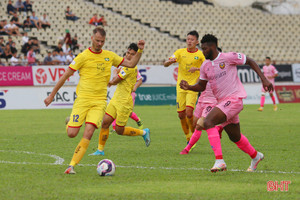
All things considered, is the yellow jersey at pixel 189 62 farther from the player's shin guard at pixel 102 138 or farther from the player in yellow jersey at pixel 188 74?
the player's shin guard at pixel 102 138

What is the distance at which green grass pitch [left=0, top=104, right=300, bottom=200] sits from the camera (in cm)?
721

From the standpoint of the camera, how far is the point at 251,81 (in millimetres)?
32969

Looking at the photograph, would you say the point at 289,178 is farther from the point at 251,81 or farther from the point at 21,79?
the point at 251,81

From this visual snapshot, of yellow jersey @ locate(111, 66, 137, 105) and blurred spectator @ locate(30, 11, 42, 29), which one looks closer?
yellow jersey @ locate(111, 66, 137, 105)

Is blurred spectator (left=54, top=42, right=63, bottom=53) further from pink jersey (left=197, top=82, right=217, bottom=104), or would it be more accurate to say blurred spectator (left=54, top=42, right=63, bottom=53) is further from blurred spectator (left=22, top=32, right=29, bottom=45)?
pink jersey (left=197, top=82, right=217, bottom=104)

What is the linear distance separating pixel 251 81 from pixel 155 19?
10352 mm

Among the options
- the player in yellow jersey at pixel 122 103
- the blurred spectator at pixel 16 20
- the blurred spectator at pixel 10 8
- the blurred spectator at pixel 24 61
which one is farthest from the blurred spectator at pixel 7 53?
the player in yellow jersey at pixel 122 103

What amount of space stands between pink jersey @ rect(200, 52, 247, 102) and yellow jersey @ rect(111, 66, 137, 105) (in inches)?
142

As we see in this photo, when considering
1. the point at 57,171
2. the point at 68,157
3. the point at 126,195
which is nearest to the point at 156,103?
the point at 68,157

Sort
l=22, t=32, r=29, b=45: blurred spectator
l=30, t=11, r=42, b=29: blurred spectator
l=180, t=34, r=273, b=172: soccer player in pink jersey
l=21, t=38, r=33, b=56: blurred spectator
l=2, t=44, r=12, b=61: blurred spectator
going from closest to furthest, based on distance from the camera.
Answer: l=180, t=34, r=273, b=172: soccer player in pink jersey → l=2, t=44, r=12, b=61: blurred spectator → l=21, t=38, r=33, b=56: blurred spectator → l=22, t=32, r=29, b=45: blurred spectator → l=30, t=11, r=42, b=29: blurred spectator

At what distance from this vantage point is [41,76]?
2923 cm

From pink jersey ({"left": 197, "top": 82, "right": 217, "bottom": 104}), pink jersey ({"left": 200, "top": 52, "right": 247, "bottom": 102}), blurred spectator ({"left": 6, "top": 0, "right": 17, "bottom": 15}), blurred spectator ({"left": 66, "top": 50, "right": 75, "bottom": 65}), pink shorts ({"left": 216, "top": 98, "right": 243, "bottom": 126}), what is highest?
pink jersey ({"left": 200, "top": 52, "right": 247, "bottom": 102})

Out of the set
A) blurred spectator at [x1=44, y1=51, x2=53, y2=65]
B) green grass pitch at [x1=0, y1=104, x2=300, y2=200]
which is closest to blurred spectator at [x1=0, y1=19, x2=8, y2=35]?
blurred spectator at [x1=44, y1=51, x2=53, y2=65]

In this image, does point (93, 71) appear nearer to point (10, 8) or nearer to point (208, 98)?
point (208, 98)
